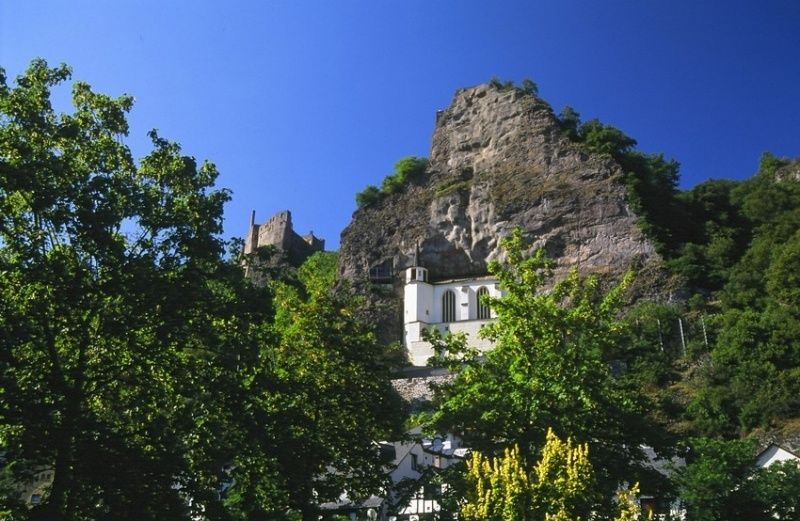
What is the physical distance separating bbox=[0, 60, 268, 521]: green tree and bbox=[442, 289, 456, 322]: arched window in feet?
210

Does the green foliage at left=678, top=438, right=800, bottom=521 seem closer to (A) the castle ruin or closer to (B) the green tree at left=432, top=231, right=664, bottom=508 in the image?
(B) the green tree at left=432, top=231, right=664, bottom=508

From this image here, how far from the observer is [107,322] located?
1391 centimetres

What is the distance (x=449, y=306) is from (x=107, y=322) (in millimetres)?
66570

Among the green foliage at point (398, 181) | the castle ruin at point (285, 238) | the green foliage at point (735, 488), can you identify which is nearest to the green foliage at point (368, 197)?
the green foliage at point (398, 181)

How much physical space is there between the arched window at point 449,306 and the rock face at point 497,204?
7.61 feet

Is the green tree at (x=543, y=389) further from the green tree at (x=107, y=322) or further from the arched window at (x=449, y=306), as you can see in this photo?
the arched window at (x=449, y=306)

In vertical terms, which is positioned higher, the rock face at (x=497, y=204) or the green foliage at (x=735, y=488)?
the rock face at (x=497, y=204)

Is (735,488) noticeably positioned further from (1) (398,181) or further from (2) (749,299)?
(1) (398,181)

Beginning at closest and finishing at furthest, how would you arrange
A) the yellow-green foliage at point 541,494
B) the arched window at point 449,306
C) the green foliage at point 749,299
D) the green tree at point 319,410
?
the yellow-green foliage at point 541,494, the green tree at point 319,410, the green foliage at point 749,299, the arched window at point 449,306

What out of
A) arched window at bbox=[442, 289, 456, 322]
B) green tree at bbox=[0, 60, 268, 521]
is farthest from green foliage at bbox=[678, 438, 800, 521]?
arched window at bbox=[442, 289, 456, 322]

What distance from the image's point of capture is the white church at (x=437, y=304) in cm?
7719

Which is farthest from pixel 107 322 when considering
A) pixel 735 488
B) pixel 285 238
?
pixel 285 238

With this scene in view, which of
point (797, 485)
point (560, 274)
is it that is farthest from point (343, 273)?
point (797, 485)

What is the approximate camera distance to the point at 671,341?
5788 cm
